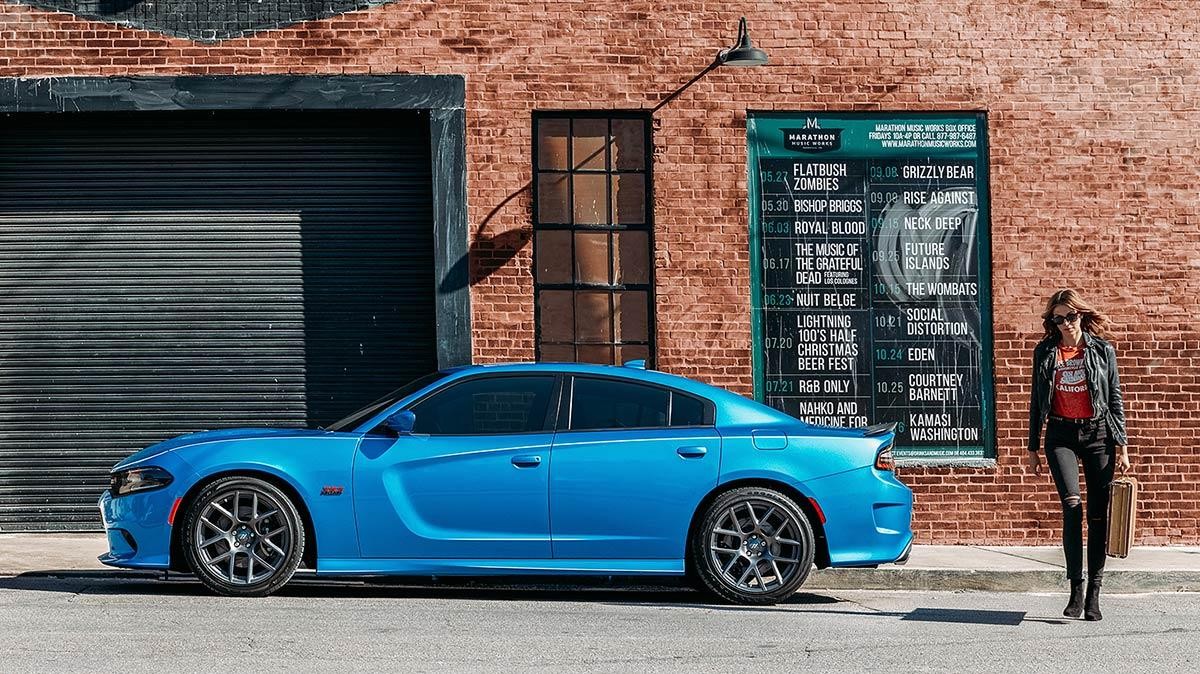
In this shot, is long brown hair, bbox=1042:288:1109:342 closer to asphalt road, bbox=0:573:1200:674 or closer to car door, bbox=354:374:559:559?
asphalt road, bbox=0:573:1200:674

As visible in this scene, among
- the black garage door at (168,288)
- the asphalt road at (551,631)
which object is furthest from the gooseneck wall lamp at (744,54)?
the asphalt road at (551,631)

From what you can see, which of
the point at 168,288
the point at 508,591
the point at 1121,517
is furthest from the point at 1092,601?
the point at 168,288

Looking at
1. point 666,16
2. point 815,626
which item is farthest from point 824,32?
point 815,626

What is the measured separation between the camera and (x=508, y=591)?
10.4m

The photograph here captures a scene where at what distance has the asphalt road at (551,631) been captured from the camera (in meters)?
7.55

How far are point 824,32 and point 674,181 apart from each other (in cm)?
181

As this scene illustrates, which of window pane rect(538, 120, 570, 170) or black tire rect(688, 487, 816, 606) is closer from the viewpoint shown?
black tire rect(688, 487, 816, 606)

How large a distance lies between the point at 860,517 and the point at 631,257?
4.51m

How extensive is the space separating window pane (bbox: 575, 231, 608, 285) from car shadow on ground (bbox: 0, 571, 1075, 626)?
3.40 metres

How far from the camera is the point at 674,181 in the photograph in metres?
13.7

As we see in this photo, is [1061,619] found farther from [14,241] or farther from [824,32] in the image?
[14,241]

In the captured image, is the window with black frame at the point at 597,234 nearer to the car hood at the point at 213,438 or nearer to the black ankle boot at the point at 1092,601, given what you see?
the car hood at the point at 213,438

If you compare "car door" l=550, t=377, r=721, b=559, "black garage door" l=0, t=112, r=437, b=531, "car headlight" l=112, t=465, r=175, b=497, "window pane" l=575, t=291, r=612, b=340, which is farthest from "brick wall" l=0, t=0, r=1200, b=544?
"car headlight" l=112, t=465, r=175, b=497

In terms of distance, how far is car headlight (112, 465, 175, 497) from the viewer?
9.58m
